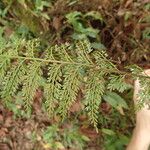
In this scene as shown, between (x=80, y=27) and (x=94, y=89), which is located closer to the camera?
(x=94, y=89)

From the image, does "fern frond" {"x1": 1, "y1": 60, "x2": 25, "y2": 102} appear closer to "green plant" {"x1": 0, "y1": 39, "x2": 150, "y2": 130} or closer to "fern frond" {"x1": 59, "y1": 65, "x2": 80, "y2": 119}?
"green plant" {"x1": 0, "y1": 39, "x2": 150, "y2": 130}

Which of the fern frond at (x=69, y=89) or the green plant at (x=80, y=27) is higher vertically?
the green plant at (x=80, y=27)

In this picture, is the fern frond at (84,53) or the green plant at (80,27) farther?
the green plant at (80,27)

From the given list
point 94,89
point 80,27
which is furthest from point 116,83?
point 80,27

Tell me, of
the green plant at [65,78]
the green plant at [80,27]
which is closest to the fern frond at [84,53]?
the green plant at [65,78]

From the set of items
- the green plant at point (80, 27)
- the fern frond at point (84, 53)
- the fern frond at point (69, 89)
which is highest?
the green plant at point (80, 27)

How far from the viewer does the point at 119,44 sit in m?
3.10

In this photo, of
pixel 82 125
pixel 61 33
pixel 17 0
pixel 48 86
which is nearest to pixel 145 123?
pixel 82 125

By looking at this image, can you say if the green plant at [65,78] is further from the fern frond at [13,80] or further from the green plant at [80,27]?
the green plant at [80,27]

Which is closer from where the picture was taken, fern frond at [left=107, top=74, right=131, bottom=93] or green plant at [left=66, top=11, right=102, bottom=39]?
fern frond at [left=107, top=74, right=131, bottom=93]

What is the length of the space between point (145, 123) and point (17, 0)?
4.73 ft

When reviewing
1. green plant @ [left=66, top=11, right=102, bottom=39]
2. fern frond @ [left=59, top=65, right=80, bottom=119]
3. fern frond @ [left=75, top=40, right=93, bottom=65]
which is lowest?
fern frond @ [left=59, top=65, right=80, bottom=119]

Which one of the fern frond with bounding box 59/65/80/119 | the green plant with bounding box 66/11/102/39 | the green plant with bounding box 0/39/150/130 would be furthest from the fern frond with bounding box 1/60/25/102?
the green plant with bounding box 66/11/102/39

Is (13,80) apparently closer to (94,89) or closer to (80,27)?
Result: (94,89)
